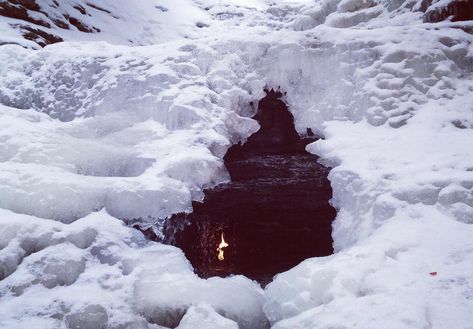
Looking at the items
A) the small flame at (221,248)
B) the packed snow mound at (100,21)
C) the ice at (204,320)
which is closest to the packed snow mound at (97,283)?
the ice at (204,320)

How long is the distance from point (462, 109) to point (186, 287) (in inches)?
191

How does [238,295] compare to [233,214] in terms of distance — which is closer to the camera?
[238,295]

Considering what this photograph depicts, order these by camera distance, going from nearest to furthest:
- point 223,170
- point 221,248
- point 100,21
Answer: point 223,170, point 221,248, point 100,21

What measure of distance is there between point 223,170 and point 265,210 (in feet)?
6.92

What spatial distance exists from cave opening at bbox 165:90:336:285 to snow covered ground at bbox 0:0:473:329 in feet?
1.37

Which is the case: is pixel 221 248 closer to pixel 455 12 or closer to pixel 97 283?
pixel 97 283

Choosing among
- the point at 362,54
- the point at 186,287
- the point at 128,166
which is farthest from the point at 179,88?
the point at 186,287

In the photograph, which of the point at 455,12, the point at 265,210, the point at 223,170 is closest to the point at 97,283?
the point at 223,170

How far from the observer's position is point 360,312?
3.17 metres

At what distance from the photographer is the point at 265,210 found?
25.0 ft

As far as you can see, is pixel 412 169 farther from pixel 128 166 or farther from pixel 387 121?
pixel 128 166

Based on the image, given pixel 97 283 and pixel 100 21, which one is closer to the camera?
pixel 97 283

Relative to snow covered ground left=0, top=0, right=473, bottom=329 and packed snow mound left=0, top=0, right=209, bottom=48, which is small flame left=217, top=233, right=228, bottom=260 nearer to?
snow covered ground left=0, top=0, right=473, bottom=329

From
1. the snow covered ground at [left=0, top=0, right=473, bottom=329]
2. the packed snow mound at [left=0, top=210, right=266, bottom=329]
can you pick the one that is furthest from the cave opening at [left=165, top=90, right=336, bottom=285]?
the packed snow mound at [left=0, top=210, right=266, bottom=329]
